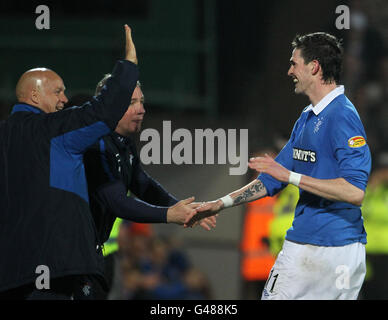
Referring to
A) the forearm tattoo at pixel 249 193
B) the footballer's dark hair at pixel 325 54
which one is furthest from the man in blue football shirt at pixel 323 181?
the forearm tattoo at pixel 249 193

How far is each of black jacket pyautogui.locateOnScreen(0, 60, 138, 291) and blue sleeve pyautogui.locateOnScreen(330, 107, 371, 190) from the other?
3.92ft

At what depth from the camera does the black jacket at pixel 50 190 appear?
14.3 feet

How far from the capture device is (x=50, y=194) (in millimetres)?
4410

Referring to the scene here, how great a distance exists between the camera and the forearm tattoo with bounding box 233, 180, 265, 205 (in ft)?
17.0

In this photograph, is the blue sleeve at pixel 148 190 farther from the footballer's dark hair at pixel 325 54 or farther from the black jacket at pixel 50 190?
the footballer's dark hair at pixel 325 54

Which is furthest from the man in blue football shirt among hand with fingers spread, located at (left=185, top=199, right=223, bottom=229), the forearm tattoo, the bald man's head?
the bald man's head

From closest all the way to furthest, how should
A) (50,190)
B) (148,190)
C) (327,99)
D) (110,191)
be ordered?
(50,190)
(327,99)
(110,191)
(148,190)

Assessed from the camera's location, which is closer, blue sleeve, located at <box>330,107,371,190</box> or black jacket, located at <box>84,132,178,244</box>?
blue sleeve, located at <box>330,107,371,190</box>

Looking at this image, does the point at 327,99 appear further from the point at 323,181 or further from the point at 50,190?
the point at 50,190

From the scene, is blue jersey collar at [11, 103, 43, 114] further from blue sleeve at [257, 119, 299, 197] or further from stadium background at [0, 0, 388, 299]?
stadium background at [0, 0, 388, 299]

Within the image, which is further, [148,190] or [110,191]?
[148,190]

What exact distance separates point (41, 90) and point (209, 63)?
5.14m

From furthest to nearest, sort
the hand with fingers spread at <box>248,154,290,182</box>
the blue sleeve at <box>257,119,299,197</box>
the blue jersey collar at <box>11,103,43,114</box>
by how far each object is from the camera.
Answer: the blue sleeve at <box>257,119,299,197</box> < the blue jersey collar at <box>11,103,43,114</box> < the hand with fingers spread at <box>248,154,290,182</box>

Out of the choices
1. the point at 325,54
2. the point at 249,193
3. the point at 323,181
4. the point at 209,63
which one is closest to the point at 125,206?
the point at 249,193
